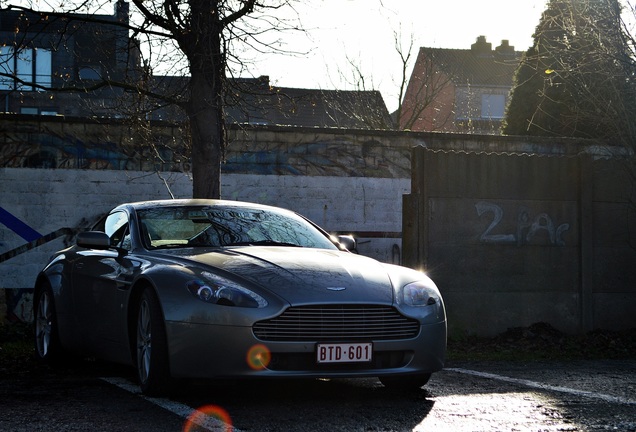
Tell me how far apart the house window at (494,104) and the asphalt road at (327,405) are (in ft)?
180

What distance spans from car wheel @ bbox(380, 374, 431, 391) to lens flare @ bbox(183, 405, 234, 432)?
1.50 m

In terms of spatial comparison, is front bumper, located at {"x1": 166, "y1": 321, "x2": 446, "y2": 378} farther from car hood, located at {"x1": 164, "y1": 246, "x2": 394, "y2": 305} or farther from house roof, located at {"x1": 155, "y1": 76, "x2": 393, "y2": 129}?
house roof, located at {"x1": 155, "y1": 76, "x2": 393, "y2": 129}

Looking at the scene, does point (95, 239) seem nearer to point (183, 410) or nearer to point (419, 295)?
point (183, 410)

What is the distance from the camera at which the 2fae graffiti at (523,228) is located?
40.0 ft

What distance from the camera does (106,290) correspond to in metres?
7.75

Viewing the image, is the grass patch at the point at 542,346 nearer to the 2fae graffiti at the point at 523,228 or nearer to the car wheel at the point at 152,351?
the 2fae graffiti at the point at 523,228

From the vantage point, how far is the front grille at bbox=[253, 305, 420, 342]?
20.5 feet

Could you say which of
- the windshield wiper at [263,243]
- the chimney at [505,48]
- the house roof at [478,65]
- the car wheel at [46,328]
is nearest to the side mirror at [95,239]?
the windshield wiper at [263,243]

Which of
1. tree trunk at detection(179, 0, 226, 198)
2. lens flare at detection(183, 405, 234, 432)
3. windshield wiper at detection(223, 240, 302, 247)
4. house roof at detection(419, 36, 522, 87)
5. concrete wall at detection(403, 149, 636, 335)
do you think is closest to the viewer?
lens flare at detection(183, 405, 234, 432)

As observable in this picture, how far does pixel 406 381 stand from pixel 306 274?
3.79 ft

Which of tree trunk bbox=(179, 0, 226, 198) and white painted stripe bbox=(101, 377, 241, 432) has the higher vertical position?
tree trunk bbox=(179, 0, 226, 198)

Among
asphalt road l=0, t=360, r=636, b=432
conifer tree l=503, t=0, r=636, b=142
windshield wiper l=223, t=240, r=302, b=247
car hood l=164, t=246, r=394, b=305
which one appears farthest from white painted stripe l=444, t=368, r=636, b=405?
conifer tree l=503, t=0, r=636, b=142

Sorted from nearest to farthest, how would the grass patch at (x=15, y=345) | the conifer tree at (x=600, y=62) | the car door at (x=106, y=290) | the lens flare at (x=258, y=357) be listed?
the lens flare at (x=258, y=357)
the car door at (x=106, y=290)
the grass patch at (x=15, y=345)
the conifer tree at (x=600, y=62)

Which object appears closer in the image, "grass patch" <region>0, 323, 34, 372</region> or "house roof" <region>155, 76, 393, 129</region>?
"grass patch" <region>0, 323, 34, 372</region>
